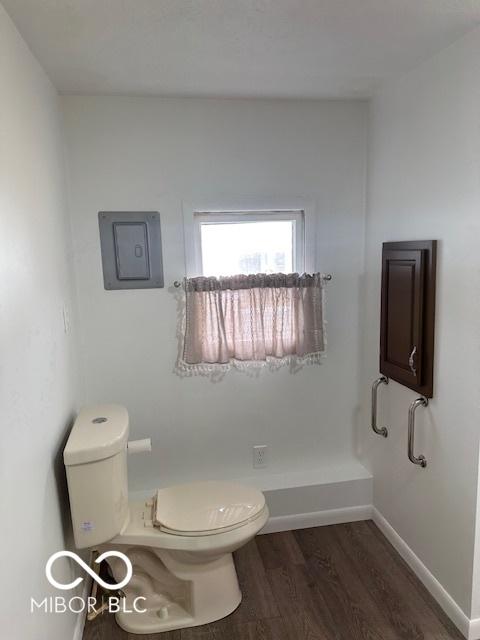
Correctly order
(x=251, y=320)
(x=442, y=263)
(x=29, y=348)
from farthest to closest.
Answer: (x=251, y=320)
(x=442, y=263)
(x=29, y=348)

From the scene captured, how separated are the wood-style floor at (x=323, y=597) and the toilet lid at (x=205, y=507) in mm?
450

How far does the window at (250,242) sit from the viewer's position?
2412mm

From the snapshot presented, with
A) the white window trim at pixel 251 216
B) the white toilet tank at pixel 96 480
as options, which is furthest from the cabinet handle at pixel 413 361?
the white toilet tank at pixel 96 480

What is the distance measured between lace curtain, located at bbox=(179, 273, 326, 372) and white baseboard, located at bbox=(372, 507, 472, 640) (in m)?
1.01

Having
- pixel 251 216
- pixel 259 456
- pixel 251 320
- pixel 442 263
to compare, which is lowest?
pixel 259 456

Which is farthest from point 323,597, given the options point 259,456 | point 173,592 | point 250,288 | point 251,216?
point 251,216

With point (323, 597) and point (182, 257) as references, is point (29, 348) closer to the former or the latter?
point (182, 257)

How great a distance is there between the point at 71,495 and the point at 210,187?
5.12 ft

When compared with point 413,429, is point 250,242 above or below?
above

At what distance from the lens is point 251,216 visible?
2422 millimetres

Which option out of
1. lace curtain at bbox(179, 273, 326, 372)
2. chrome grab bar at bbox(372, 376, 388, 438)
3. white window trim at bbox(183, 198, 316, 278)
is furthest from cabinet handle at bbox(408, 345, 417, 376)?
white window trim at bbox(183, 198, 316, 278)

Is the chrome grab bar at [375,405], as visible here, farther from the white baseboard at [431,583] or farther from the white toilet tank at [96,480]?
the white toilet tank at [96,480]

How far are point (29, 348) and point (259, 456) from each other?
1594 millimetres

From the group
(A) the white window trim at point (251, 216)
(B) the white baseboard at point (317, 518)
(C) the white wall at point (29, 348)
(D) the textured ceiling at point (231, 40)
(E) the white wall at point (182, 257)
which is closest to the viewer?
(C) the white wall at point (29, 348)
